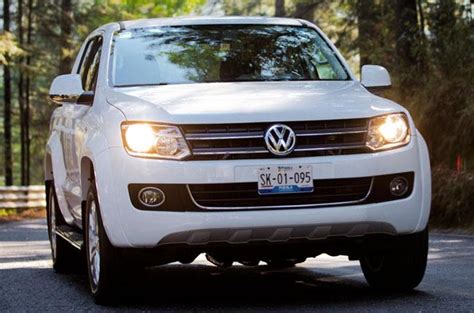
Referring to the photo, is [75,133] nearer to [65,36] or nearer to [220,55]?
[220,55]

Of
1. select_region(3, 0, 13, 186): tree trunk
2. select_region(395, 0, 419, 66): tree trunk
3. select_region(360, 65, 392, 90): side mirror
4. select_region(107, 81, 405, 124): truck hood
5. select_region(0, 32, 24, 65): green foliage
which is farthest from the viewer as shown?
select_region(3, 0, 13, 186): tree trunk

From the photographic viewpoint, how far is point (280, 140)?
7250 mm

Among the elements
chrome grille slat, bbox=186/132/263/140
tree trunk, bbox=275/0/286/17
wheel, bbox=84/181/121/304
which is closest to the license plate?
chrome grille slat, bbox=186/132/263/140

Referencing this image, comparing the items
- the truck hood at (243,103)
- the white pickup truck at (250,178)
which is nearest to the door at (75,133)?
the white pickup truck at (250,178)

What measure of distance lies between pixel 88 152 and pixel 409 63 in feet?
51.7

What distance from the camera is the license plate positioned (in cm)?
720

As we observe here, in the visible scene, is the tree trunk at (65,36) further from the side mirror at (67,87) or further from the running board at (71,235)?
the side mirror at (67,87)

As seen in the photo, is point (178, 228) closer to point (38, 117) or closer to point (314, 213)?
point (314, 213)

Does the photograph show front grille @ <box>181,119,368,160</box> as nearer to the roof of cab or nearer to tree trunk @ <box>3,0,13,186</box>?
the roof of cab

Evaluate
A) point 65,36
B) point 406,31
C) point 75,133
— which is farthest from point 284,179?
point 65,36

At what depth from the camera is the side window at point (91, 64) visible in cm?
934

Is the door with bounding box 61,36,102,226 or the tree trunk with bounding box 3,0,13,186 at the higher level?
the door with bounding box 61,36,102,226

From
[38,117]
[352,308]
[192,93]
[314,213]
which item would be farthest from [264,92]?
[38,117]

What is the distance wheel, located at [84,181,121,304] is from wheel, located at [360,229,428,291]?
190 centimetres
